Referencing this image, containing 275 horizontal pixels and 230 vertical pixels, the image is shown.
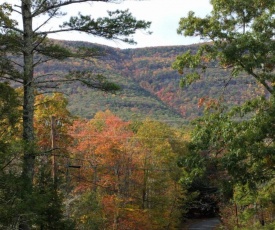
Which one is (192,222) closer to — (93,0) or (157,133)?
(157,133)

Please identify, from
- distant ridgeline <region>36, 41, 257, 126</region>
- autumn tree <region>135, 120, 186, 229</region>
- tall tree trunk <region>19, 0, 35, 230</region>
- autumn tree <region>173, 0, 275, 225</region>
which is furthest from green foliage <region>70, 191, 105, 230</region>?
distant ridgeline <region>36, 41, 257, 126</region>

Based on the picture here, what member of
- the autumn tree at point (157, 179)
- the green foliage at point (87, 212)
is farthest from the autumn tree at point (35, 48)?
the autumn tree at point (157, 179)

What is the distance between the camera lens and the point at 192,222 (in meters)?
50.2

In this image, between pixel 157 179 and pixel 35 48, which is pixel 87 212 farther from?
pixel 35 48

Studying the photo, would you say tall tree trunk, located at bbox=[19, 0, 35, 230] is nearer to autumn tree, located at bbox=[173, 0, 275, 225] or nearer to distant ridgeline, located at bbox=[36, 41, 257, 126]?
autumn tree, located at bbox=[173, 0, 275, 225]

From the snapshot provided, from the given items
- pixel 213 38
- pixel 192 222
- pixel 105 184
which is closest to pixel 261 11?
pixel 213 38

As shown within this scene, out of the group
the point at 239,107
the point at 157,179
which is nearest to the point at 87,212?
the point at 157,179

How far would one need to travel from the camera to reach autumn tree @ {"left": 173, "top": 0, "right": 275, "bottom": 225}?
38.1 feet

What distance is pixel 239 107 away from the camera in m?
12.4

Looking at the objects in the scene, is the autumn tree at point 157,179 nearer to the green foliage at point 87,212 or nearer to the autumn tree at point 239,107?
the green foliage at point 87,212

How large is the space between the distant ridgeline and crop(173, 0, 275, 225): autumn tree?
52.0 m

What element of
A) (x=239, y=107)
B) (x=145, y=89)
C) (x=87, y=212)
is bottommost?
(x=87, y=212)

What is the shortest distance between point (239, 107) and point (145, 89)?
323 feet

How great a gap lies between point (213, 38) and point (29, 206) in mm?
7274
